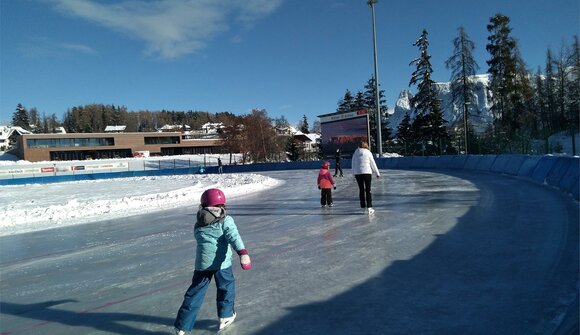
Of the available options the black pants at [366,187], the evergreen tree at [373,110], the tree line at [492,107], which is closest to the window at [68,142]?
the tree line at [492,107]

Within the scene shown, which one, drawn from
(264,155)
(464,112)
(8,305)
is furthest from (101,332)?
(264,155)

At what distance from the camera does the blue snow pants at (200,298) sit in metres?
3.52

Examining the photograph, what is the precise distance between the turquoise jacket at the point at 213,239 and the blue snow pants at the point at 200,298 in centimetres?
8

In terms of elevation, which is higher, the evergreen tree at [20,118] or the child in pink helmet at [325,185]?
the evergreen tree at [20,118]

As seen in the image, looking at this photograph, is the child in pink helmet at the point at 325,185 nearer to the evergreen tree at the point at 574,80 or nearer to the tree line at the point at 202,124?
the evergreen tree at the point at 574,80

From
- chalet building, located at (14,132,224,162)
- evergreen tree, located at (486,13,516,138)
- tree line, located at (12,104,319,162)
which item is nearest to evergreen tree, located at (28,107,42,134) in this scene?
tree line, located at (12,104,319,162)

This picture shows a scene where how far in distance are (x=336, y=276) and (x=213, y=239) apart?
1.87 m

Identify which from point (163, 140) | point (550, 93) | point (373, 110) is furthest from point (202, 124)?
point (550, 93)

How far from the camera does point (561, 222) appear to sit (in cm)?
680

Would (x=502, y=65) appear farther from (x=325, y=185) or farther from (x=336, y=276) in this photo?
(x=336, y=276)

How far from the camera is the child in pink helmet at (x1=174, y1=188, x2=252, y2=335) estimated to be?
3.59 metres

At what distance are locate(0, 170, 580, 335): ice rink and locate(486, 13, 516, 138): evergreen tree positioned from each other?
32.2 meters

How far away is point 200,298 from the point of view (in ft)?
11.9

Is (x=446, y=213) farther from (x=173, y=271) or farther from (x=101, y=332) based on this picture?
(x=101, y=332)
